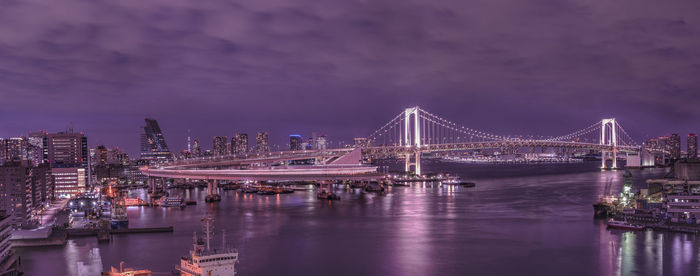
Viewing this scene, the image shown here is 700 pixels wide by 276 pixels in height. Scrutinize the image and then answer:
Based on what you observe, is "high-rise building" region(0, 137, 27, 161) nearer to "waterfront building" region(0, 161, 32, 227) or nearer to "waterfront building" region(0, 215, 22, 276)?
"waterfront building" region(0, 161, 32, 227)

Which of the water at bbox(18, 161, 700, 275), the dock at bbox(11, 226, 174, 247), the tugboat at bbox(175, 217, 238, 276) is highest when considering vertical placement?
the tugboat at bbox(175, 217, 238, 276)

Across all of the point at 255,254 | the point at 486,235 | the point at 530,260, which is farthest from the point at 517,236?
the point at 255,254

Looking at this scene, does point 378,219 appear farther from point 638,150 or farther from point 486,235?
point 638,150

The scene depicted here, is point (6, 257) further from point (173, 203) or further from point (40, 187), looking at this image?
point (40, 187)

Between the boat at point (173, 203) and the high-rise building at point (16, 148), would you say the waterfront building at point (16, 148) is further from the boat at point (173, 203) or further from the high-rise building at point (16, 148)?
the boat at point (173, 203)

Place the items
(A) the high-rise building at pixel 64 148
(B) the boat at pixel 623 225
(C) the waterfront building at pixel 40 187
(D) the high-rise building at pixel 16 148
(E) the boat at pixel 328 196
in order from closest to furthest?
1. (B) the boat at pixel 623 225
2. (C) the waterfront building at pixel 40 187
3. (E) the boat at pixel 328 196
4. (D) the high-rise building at pixel 16 148
5. (A) the high-rise building at pixel 64 148

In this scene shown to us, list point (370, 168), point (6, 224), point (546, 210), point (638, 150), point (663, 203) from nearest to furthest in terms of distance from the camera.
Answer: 1. point (6, 224)
2. point (663, 203)
3. point (546, 210)
4. point (370, 168)
5. point (638, 150)

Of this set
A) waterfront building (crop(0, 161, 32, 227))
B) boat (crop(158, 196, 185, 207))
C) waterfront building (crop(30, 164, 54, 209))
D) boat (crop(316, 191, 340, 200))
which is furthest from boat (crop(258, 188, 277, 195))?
waterfront building (crop(0, 161, 32, 227))

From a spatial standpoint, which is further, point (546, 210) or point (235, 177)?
point (235, 177)

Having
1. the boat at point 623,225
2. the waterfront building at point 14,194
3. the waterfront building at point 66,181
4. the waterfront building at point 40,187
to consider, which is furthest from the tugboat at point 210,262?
the waterfront building at point 66,181
